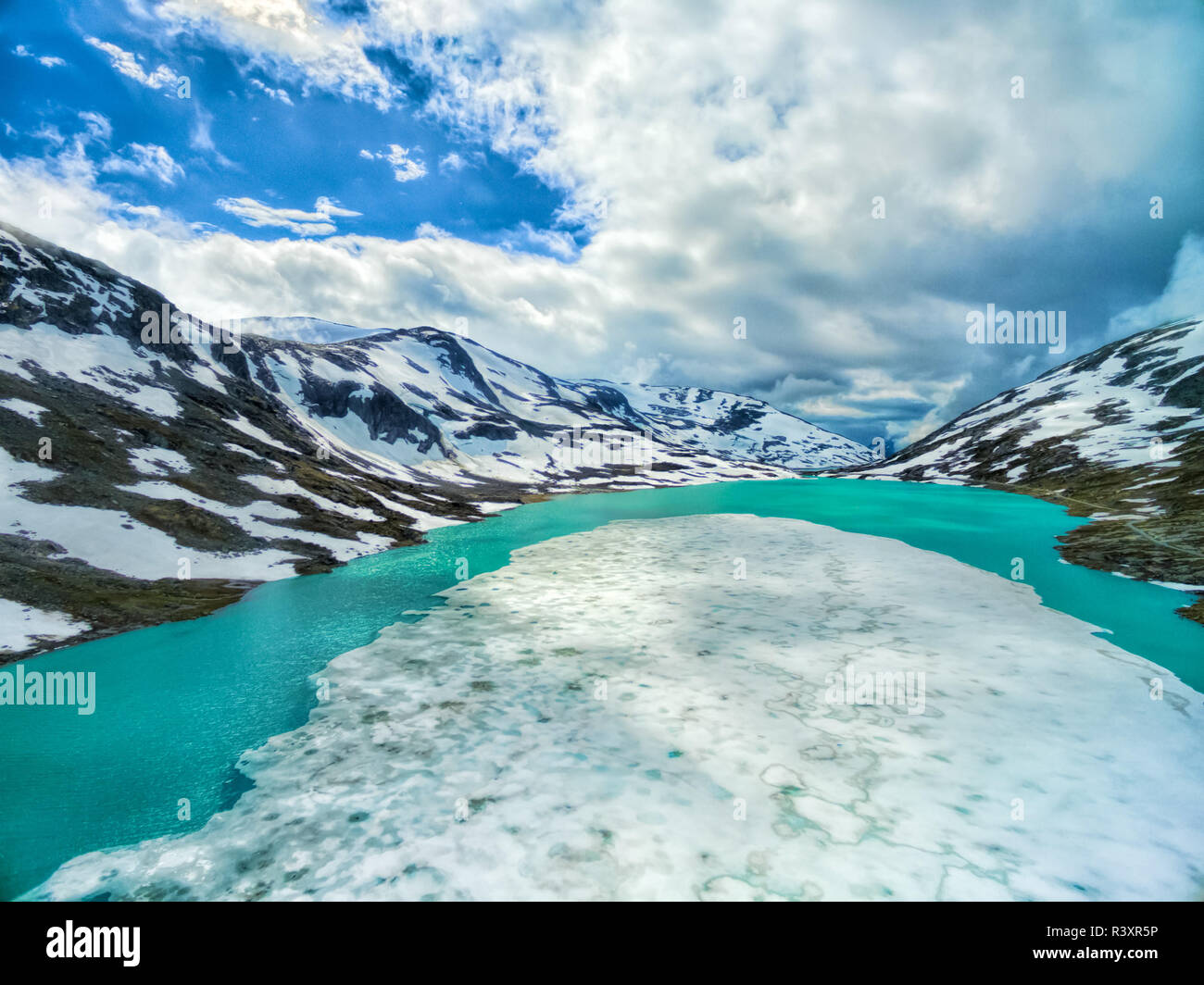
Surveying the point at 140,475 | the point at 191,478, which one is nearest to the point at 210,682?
the point at 140,475

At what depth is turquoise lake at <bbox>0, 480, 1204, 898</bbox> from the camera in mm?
11367

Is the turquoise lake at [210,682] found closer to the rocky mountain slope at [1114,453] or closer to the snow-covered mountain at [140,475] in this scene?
the snow-covered mountain at [140,475]

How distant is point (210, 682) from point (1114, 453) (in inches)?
5601

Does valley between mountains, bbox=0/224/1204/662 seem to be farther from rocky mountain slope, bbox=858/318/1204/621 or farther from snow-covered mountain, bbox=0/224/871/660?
rocky mountain slope, bbox=858/318/1204/621

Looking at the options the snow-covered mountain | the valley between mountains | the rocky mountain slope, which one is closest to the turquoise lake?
the valley between mountains

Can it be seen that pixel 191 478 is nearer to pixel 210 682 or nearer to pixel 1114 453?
pixel 210 682

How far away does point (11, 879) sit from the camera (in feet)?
31.4

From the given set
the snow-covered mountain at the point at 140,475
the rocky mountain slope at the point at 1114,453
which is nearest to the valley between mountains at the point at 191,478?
the snow-covered mountain at the point at 140,475

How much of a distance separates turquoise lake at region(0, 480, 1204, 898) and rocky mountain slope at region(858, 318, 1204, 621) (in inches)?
187

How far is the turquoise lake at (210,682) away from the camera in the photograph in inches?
448

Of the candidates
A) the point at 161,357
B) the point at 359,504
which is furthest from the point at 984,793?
the point at 161,357
